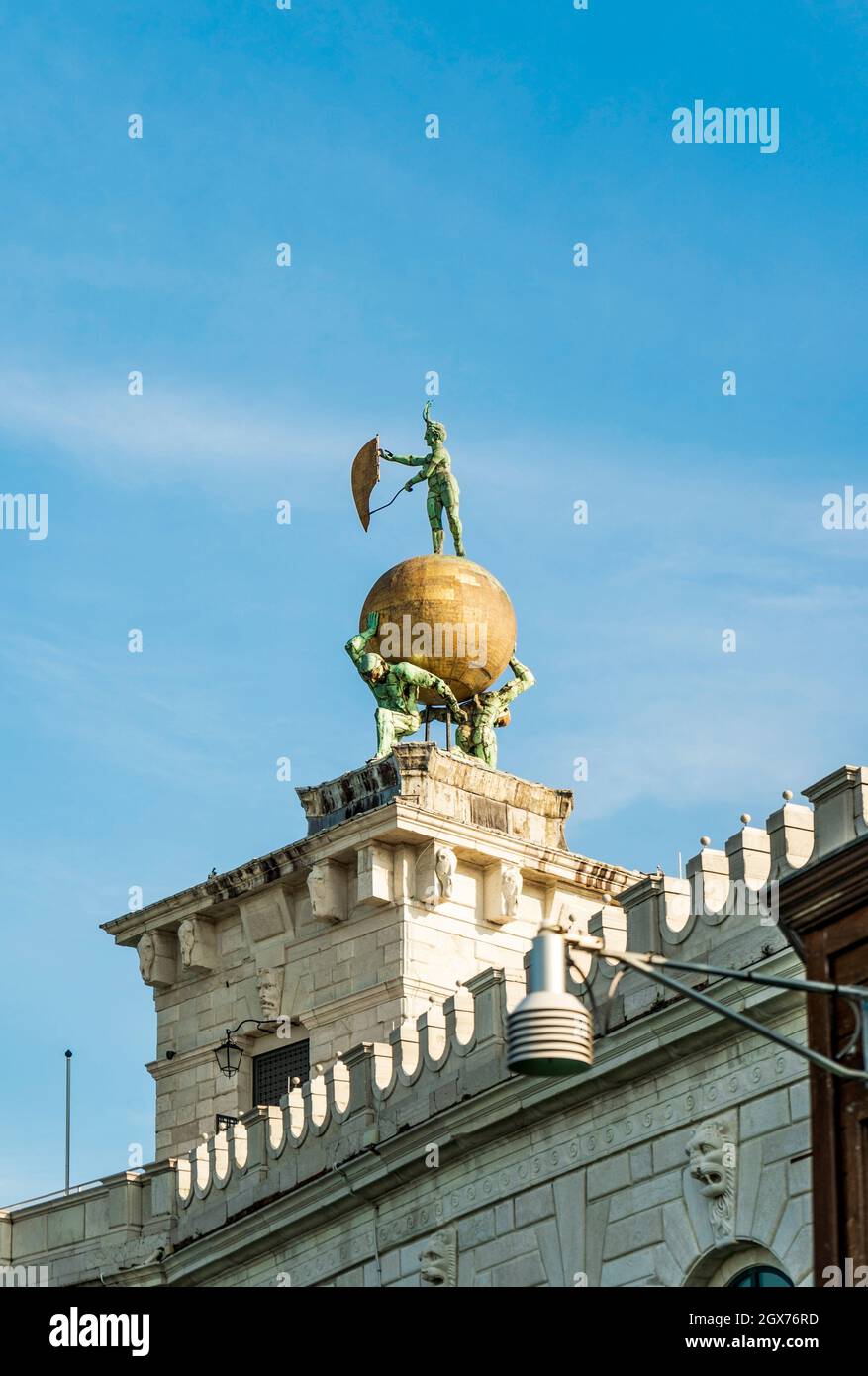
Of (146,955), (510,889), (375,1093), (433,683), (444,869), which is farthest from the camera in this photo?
(146,955)

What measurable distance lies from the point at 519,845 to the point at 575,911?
170 centimetres

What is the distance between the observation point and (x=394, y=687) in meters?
49.2

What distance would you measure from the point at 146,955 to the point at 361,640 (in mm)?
6808


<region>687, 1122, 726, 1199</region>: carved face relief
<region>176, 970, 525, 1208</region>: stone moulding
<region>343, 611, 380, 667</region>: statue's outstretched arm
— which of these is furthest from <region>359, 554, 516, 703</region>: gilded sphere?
<region>687, 1122, 726, 1199</region>: carved face relief

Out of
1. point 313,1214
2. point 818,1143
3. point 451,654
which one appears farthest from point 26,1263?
point 818,1143

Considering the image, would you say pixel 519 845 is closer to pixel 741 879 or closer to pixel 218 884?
pixel 218 884

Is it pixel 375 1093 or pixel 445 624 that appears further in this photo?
pixel 445 624

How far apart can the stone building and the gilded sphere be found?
112 inches

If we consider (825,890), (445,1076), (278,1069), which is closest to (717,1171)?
(825,890)

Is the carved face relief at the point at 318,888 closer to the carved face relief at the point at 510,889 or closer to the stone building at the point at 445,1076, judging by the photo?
the stone building at the point at 445,1076

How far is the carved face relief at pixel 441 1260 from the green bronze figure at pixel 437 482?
1796 cm

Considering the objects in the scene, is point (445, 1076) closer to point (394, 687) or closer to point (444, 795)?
point (444, 795)

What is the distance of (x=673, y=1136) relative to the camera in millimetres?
32031

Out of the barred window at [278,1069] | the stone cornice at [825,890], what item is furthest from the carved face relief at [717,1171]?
the barred window at [278,1069]
